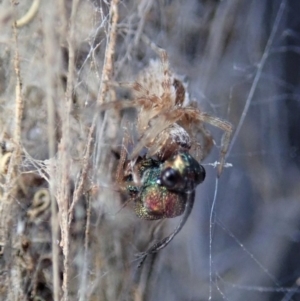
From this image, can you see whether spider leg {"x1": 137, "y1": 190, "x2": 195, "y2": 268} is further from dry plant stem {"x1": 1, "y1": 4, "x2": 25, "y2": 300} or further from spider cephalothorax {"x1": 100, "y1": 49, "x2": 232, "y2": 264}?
dry plant stem {"x1": 1, "y1": 4, "x2": 25, "y2": 300}

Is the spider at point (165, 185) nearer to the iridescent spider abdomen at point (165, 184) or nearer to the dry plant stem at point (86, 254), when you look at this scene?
the iridescent spider abdomen at point (165, 184)

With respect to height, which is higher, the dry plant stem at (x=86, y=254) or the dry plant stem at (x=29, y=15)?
the dry plant stem at (x=29, y=15)

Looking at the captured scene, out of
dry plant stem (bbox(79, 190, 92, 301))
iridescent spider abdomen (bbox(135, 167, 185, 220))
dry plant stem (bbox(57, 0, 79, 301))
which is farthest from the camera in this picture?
dry plant stem (bbox(79, 190, 92, 301))

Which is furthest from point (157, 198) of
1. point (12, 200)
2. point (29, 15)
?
point (29, 15)

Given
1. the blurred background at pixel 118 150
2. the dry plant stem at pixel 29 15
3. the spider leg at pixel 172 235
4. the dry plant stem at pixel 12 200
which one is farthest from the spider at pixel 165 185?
the dry plant stem at pixel 29 15

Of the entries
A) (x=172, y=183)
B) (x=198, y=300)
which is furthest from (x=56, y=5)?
(x=198, y=300)

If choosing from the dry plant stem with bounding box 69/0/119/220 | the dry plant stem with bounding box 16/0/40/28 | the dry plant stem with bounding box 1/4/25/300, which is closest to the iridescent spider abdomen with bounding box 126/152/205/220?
the dry plant stem with bounding box 69/0/119/220

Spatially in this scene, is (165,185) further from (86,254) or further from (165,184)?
(86,254)
